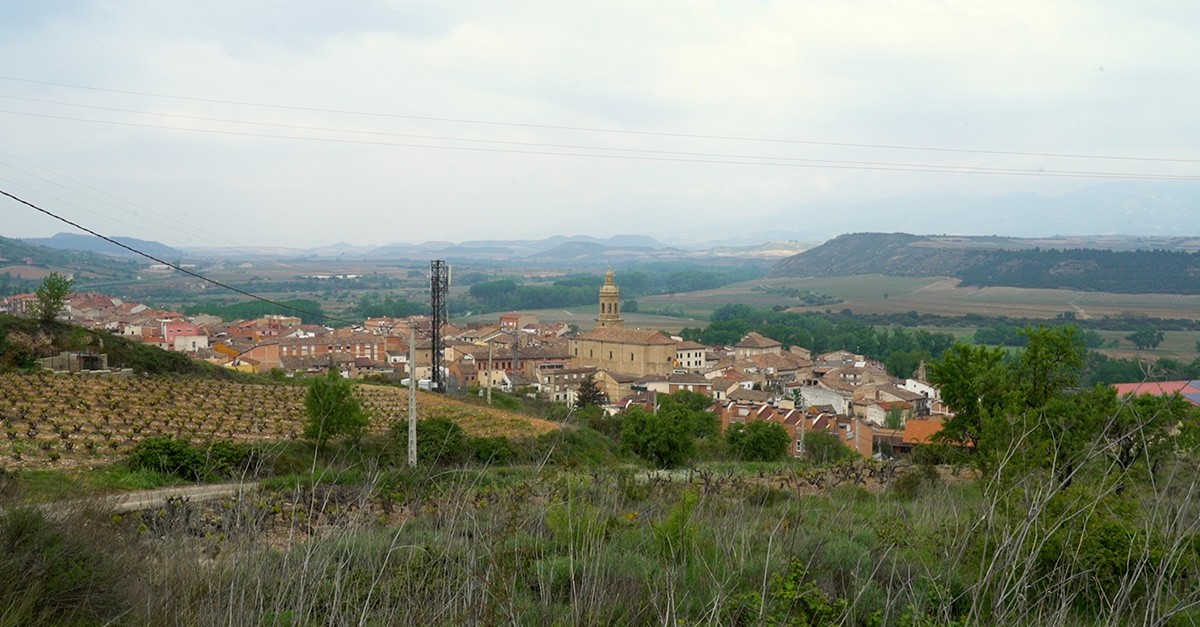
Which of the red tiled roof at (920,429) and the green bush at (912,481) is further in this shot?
the red tiled roof at (920,429)

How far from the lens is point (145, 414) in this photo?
19844 millimetres

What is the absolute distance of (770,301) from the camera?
12612cm

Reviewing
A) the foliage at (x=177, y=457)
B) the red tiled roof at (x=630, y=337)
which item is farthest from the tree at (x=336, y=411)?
the red tiled roof at (x=630, y=337)

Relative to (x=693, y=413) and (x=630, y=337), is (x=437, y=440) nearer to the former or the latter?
(x=693, y=413)

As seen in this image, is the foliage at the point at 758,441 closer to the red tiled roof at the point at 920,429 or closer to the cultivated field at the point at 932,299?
the red tiled roof at the point at 920,429

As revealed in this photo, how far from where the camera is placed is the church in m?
65.2

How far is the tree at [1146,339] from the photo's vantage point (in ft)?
204

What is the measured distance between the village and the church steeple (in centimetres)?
10

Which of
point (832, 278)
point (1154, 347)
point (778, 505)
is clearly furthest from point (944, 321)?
point (778, 505)

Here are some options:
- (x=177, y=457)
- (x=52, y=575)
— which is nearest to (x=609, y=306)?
(x=177, y=457)

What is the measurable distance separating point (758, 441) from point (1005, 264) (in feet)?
366

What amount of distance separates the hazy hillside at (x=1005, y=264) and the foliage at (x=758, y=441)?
292 feet

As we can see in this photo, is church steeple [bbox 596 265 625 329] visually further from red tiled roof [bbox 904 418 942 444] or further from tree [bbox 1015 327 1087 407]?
tree [bbox 1015 327 1087 407]

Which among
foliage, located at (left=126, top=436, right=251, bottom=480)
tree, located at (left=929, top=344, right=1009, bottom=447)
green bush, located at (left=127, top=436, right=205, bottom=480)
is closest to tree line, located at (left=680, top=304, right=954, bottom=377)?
tree, located at (left=929, top=344, right=1009, bottom=447)
